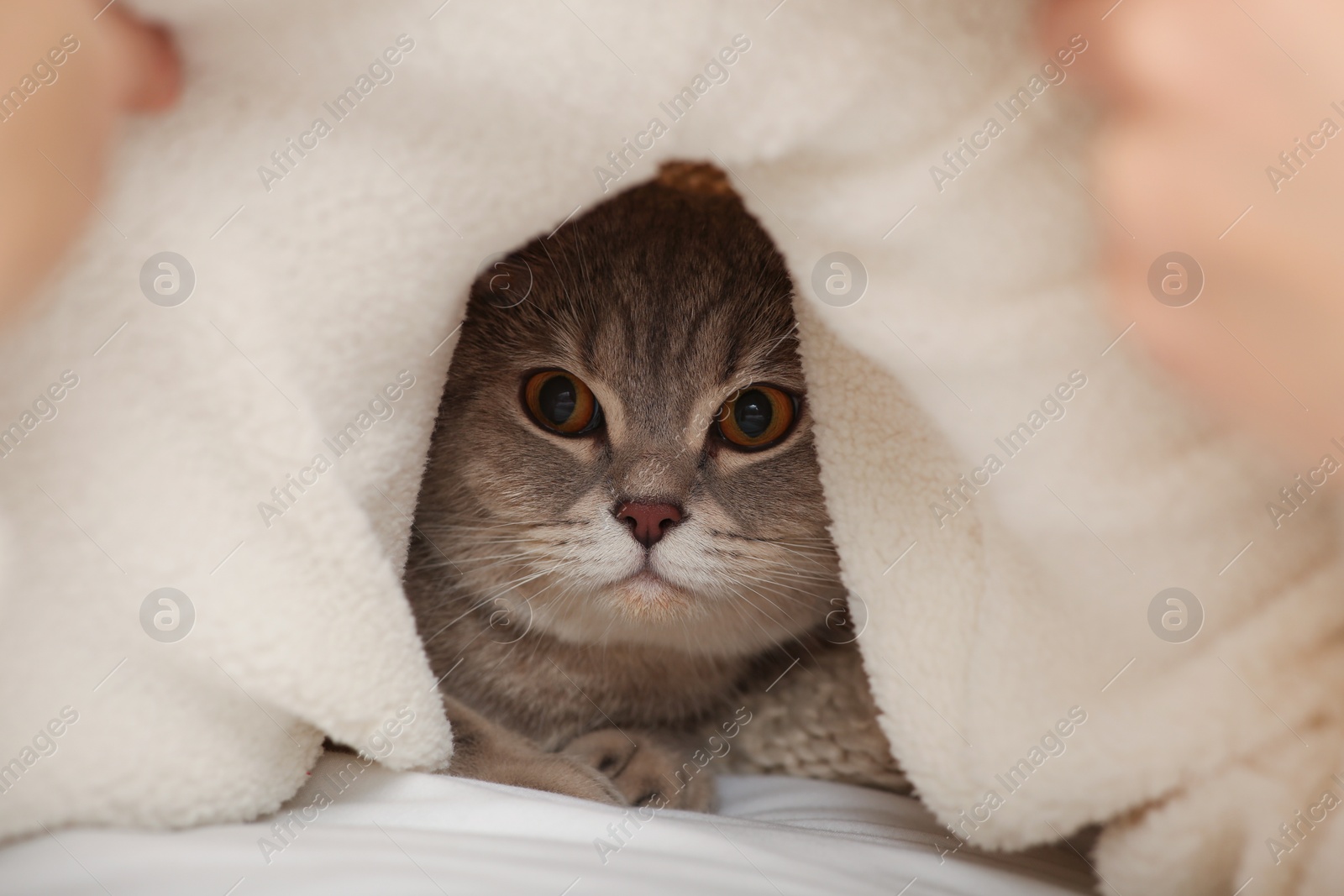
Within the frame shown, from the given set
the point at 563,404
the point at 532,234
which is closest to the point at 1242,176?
the point at 532,234

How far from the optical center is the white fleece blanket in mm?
678

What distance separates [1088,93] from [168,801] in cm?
86

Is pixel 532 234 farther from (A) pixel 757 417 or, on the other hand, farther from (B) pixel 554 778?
(B) pixel 554 778

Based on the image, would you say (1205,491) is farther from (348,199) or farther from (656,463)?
(348,199)

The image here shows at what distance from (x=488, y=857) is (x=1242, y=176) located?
704mm

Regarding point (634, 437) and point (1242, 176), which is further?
point (634, 437)

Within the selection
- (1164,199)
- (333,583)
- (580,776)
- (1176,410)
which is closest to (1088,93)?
(1164,199)

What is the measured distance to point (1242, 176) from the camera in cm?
62

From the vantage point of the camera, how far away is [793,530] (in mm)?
1106

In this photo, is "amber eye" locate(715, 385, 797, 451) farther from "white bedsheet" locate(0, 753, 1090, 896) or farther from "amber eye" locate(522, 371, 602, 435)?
"white bedsheet" locate(0, 753, 1090, 896)

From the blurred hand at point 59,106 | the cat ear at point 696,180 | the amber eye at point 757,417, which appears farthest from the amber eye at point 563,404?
the blurred hand at point 59,106

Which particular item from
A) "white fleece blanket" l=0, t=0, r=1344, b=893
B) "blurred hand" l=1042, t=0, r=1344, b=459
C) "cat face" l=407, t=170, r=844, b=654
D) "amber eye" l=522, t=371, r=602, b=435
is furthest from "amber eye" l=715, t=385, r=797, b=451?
"blurred hand" l=1042, t=0, r=1344, b=459

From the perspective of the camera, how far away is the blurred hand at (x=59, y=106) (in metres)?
0.64

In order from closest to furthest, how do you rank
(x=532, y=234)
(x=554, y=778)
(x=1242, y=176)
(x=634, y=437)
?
1. (x=1242, y=176)
2. (x=532, y=234)
3. (x=554, y=778)
4. (x=634, y=437)
